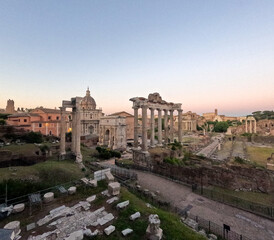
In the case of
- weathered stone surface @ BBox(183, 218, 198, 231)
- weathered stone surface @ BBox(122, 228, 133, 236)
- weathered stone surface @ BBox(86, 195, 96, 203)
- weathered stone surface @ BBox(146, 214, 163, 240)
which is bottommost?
weathered stone surface @ BBox(183, 218, 198, 231)

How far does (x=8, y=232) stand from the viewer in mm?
4641

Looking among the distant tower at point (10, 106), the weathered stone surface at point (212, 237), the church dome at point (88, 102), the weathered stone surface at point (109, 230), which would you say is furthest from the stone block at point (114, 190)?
the distant tower at point (10, 106)

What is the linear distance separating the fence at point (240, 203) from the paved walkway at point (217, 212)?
0.42 metres

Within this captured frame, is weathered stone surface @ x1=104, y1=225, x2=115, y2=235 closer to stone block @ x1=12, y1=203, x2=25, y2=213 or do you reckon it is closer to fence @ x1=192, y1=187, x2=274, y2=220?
stone block @ x1=12, y1=203, x2=25, y2=213

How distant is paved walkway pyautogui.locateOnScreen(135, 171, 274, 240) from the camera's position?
9.10 metres

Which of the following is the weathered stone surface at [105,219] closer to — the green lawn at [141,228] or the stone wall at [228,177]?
the green lawn at [141,228]

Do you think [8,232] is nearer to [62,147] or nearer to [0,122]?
[62,147]

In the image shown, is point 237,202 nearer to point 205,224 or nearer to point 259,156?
point 205,224

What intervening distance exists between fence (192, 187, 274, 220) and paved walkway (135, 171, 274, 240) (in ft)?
1.37

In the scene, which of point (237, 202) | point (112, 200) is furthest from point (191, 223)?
point (237, 202)

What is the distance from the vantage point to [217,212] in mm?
10883

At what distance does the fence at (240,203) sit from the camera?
10797 mm

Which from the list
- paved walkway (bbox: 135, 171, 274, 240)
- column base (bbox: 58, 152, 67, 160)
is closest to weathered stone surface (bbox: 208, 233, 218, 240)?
paved walkway (bbox: 135, 171, 274, 240)

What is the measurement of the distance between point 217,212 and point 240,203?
274 cm
